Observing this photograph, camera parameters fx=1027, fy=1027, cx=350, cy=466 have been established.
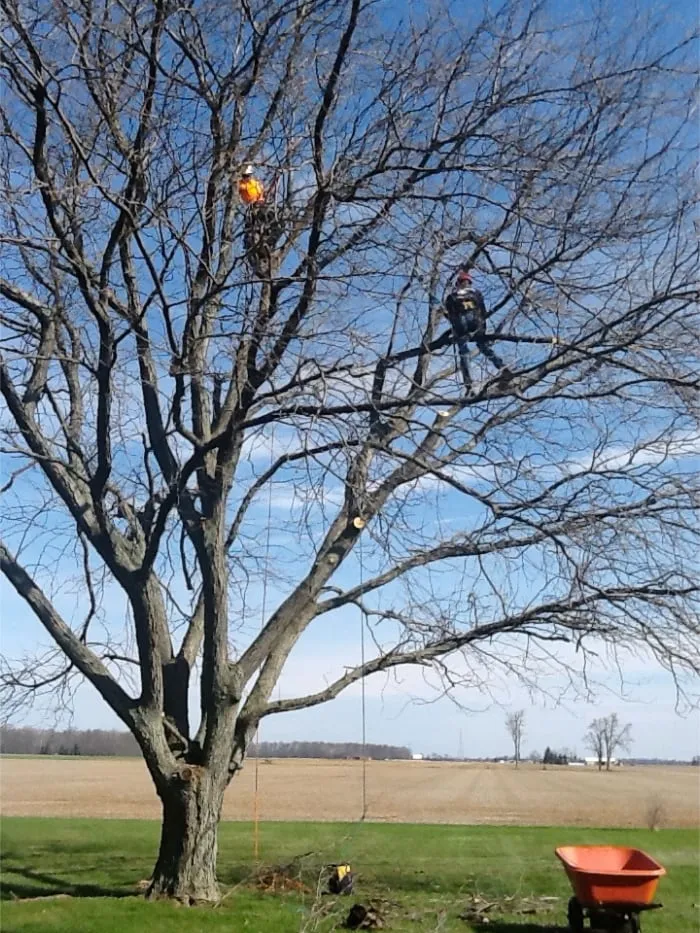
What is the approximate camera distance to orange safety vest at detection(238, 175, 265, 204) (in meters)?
8.70

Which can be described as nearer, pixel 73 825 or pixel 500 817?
pixel 73 825

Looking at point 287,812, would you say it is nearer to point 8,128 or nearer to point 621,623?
point 621,623

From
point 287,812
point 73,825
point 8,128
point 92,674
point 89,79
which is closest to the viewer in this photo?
point 89,79

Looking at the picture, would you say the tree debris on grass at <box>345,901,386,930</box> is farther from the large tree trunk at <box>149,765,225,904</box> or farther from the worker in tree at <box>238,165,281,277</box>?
the worker in tree at <box>238,165,281,277</box>

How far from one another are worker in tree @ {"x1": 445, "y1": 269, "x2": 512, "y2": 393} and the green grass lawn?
475 cm

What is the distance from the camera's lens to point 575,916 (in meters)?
9.62

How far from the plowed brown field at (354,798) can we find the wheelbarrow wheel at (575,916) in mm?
18184

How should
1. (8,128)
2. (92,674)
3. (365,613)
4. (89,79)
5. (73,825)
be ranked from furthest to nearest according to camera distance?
(73,825) → (365,613) → (92,674) → (8,128) → (89,79)

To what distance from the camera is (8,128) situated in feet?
29.2

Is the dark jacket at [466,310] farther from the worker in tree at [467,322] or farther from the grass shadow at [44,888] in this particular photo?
the grass shadow at [44,888]

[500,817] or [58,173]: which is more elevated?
[58,173]

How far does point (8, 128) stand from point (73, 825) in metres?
17.3

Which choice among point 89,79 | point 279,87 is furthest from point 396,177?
point 89,79

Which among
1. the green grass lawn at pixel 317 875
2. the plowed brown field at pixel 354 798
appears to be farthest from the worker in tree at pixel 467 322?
the plowed brown field at pixel 354 798
